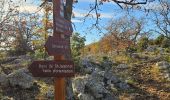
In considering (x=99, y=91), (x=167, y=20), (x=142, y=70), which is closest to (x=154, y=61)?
(x=142, y=70)

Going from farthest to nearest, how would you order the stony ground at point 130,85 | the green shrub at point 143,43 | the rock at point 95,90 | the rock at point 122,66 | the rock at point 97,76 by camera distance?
the green shrub at point 143,43 < the rock at point 122,66 < the rock at point 97,76 < the rock at point 95,90 < the stony ground at point 130,85

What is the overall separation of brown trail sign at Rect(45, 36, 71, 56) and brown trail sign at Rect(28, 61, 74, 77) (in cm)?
23

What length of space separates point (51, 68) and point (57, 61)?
0.26m

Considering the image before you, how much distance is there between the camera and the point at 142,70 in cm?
2670

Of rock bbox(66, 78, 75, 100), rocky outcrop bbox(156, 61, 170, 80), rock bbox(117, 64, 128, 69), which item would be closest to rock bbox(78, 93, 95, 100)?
rock bbox(66, 78, 75, 100)

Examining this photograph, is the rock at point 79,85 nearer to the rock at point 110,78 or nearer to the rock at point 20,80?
the rock at point 20,80

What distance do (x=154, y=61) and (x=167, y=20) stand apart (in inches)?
776

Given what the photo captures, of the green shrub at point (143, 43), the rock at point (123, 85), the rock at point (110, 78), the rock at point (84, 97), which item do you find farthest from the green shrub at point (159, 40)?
the rock at point (84, 97)

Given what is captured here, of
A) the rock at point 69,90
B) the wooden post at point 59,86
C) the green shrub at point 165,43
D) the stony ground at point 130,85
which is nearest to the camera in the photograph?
the wooden post at point 59,86

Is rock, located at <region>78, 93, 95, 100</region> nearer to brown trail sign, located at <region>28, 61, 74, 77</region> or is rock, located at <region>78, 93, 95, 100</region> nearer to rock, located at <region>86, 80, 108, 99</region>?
rock, located at <region>86, 80, 108, 99</region>

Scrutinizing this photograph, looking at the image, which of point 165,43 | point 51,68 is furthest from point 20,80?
point 165,43

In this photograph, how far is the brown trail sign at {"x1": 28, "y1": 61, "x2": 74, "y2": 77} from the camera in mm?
8742

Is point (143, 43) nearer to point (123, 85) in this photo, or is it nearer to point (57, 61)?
point (123, 85)

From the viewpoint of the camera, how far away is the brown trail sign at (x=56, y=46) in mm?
8992
